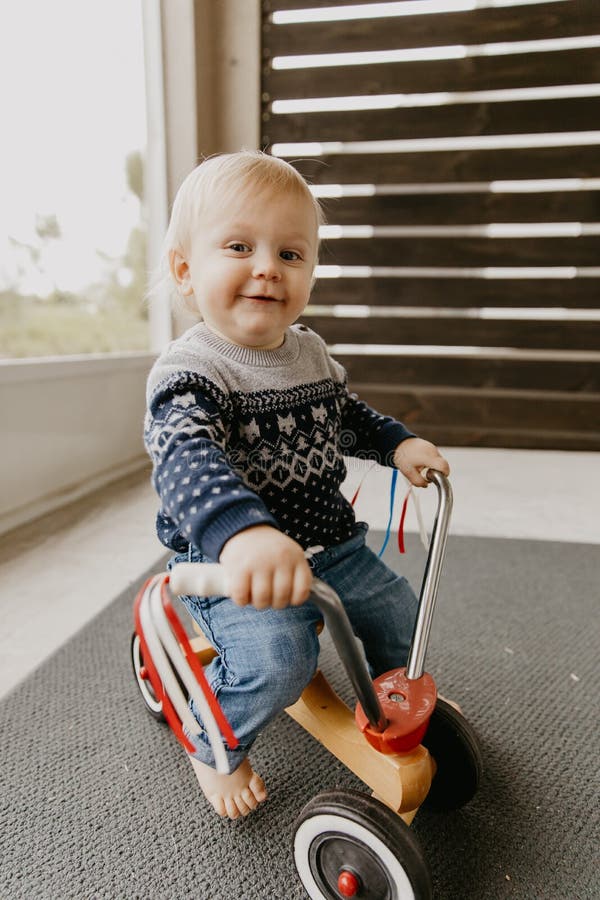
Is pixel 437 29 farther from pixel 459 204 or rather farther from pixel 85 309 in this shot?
pixel 85 309

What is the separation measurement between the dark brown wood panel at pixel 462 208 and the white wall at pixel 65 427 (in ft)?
2.63

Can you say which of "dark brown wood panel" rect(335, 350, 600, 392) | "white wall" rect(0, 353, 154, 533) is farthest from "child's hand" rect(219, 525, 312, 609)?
"dark brown wood panel" rect(335, 350, 600, 392)

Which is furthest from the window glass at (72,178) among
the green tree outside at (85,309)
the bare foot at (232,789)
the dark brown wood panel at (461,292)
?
the bare foot at (232,789)

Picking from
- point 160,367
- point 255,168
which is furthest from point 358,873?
point 255,168

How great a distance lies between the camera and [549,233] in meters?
1.95

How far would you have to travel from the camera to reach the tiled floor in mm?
919

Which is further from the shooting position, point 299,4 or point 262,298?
point 299,4

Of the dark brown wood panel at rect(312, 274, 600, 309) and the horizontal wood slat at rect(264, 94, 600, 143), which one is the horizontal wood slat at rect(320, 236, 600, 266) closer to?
the dark brown wood panel at rect(312, 274, 600, 309)

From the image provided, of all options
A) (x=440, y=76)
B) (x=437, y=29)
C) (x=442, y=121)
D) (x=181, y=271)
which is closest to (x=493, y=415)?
(x=442, y=121)

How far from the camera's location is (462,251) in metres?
1.99

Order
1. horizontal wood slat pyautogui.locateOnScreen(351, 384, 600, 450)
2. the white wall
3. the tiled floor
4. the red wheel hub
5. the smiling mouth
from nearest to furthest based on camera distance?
1. the red wheel hub
2. the smiling mouth
3. the tiled floor
4. the white wall
5. horizontal wood slat pyautogui.locateOnScreen(351, 384, 600, 450)

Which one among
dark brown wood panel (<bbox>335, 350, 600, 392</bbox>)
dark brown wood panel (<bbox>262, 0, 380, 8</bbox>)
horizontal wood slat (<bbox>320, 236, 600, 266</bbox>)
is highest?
dark brown wood panel (<bbox>262, 0, 380, 8</bbox>)

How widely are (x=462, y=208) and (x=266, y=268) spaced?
1.60 metres

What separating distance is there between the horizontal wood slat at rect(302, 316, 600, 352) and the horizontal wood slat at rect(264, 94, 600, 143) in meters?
0.54
